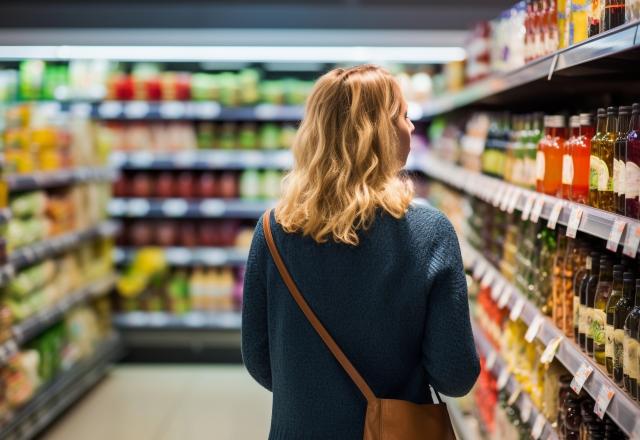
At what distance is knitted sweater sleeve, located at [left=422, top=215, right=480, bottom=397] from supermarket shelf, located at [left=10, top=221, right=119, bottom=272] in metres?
2.88

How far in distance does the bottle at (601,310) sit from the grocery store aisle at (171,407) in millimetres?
2998

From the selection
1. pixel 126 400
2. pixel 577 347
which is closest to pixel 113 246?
pixel 126 400

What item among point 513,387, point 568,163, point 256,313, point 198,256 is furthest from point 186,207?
point 256,313

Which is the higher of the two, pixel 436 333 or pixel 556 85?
pixel 556 85

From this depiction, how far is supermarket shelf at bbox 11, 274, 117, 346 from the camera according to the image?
4.55m

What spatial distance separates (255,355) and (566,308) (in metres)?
0.98

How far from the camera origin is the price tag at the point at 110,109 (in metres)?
6.96

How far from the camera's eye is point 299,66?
290 inches

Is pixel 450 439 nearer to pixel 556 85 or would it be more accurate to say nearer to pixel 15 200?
pixel 556 85

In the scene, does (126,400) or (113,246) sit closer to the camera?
(126,400)

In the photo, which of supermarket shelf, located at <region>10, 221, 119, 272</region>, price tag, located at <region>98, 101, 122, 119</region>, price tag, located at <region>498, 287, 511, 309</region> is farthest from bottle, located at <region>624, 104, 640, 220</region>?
price tag, located at <region>98, 101, 122, 119</region>

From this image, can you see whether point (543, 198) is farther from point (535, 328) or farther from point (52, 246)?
point (52, 246)

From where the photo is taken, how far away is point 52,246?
515 cm

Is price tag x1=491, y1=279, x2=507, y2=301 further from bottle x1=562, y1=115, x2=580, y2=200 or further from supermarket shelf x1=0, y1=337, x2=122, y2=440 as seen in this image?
supermarket shelf x1=0, y1=337, x2=122, y2=440
